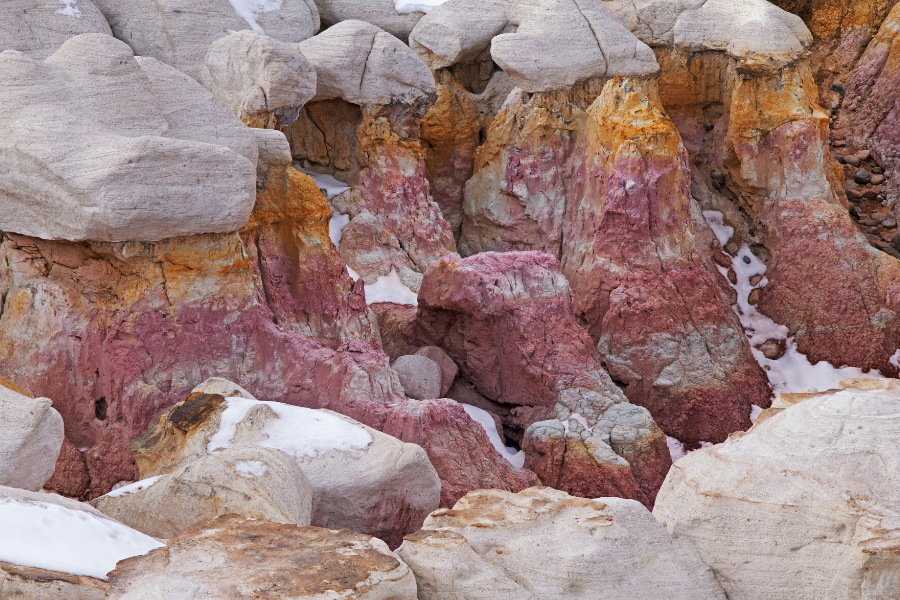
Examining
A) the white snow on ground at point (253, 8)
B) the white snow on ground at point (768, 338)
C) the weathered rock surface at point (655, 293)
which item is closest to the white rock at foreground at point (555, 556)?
the weathered rock surface at point (655, 293)

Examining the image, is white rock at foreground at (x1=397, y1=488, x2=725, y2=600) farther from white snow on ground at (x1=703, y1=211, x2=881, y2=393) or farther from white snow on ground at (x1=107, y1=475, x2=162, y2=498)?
white snow on ground at (x1=703, y1=211, x2=881, y2=393)

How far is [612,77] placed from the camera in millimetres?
11141

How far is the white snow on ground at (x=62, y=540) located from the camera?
3.24 m

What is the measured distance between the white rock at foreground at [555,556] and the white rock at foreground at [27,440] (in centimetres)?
181

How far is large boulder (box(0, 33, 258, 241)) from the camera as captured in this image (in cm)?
597

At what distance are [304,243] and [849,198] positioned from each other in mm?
8467

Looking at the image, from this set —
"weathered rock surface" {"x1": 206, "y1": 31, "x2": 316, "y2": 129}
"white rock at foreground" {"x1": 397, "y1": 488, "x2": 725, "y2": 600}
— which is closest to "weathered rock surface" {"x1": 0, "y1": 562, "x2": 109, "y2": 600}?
"white rock at foreground" {"x1": 397, "y1": 488, "x2": 725, "y2": 600}

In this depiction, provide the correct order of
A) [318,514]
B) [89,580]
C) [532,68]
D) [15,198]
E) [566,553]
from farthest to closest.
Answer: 1. [532,68]
2. [15,198]
3. [318,514]
4. [566,553]
5. [89,580]

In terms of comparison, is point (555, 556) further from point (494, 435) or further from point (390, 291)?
point (390, 291)

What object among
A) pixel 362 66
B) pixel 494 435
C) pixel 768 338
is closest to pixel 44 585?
pixel 494 435

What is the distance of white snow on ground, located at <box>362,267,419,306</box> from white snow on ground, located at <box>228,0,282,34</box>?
3304 mm

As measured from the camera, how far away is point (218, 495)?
14.7 feet

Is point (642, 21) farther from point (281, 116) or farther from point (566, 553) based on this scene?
point (566, 553)

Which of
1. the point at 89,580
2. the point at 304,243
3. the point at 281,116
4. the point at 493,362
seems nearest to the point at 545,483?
the point at 493,362
